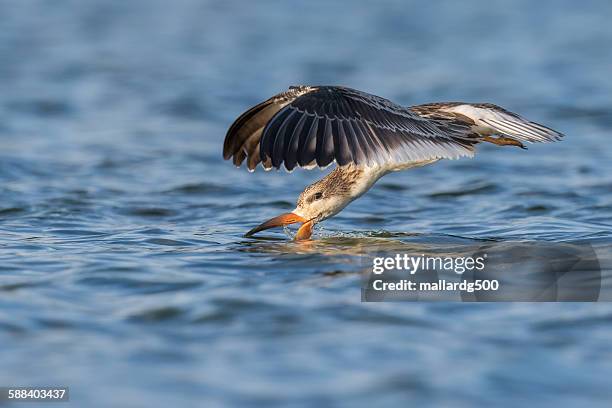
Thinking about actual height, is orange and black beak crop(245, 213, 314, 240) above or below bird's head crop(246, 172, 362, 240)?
below

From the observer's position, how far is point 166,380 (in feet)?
16.8

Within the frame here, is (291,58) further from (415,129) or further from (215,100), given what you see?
(415,129)

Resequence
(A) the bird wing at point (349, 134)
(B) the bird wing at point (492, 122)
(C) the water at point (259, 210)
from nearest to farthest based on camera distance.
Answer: (C) the water at point (259, 210) → (A) the bird wing at point (349, 134) → (B) the bird wing at point (492, 122)

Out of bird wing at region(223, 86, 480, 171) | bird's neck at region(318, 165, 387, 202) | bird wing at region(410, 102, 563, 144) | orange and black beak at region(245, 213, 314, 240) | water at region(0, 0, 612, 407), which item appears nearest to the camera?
water at region(0, 0, 612, 407)

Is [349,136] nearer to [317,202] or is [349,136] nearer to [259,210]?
[317,202]

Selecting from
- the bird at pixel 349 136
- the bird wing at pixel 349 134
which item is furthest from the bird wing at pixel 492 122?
the bird wing at pixel 349 134

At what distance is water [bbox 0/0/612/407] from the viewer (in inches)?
207

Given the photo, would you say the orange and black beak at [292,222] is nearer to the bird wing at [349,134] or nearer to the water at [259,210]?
the water at [259,210]

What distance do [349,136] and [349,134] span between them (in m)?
0.02

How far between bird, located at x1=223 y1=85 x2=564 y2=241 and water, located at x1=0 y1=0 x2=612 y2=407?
1.35ft

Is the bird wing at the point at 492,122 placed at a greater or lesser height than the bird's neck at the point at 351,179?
greater

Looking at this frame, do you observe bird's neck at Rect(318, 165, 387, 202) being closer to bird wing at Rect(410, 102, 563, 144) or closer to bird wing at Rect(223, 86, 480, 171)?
bird wing at Rect(223, 86, 480, 171)

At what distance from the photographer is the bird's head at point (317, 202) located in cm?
852

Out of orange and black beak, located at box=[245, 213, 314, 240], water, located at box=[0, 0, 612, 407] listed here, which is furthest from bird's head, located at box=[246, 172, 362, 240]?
water, located at box=[0, 0, 612, 407]
